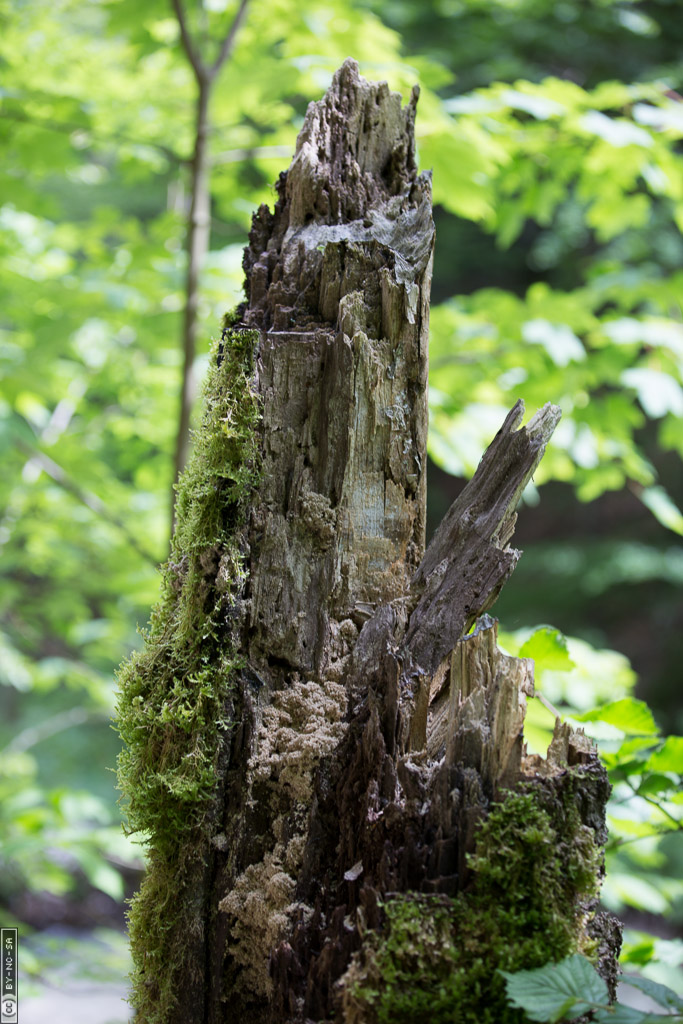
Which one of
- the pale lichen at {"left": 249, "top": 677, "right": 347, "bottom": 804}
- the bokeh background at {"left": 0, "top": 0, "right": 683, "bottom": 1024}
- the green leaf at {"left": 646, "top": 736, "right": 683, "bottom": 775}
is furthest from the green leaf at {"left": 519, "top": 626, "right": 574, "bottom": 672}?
the pale lichen at {"left": 249, "top": 677, "right": 347, "bottom": 804}

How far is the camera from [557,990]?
0.72m

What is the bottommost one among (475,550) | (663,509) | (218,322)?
(475,550)

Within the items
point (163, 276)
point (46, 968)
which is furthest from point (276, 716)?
point (46, 968)

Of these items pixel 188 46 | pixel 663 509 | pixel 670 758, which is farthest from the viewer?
pixel 663 509

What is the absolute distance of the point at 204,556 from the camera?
1030 millimetres

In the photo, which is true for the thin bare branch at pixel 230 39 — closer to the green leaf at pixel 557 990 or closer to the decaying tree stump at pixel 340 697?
the decaying tree stump at pixel 340 697

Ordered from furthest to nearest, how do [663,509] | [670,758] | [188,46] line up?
[663,509] → [188,46] → [670,758]

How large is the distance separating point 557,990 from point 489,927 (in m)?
0.10

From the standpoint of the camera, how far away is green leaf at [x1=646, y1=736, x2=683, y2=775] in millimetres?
1113

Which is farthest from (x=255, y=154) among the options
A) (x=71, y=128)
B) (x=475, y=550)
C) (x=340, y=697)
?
(x=340, y=697)

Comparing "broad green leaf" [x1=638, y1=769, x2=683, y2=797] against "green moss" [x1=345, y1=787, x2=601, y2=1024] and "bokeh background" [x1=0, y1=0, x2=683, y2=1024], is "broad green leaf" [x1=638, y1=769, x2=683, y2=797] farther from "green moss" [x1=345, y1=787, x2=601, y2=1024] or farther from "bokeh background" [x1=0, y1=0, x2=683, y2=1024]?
"green moss" [x1=345, y1=787, x2=601, y2=1024]

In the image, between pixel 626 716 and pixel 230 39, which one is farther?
pixel 230 39

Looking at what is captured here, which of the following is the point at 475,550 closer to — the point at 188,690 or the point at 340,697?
the point at 340,697

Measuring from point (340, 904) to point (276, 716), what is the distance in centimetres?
24
